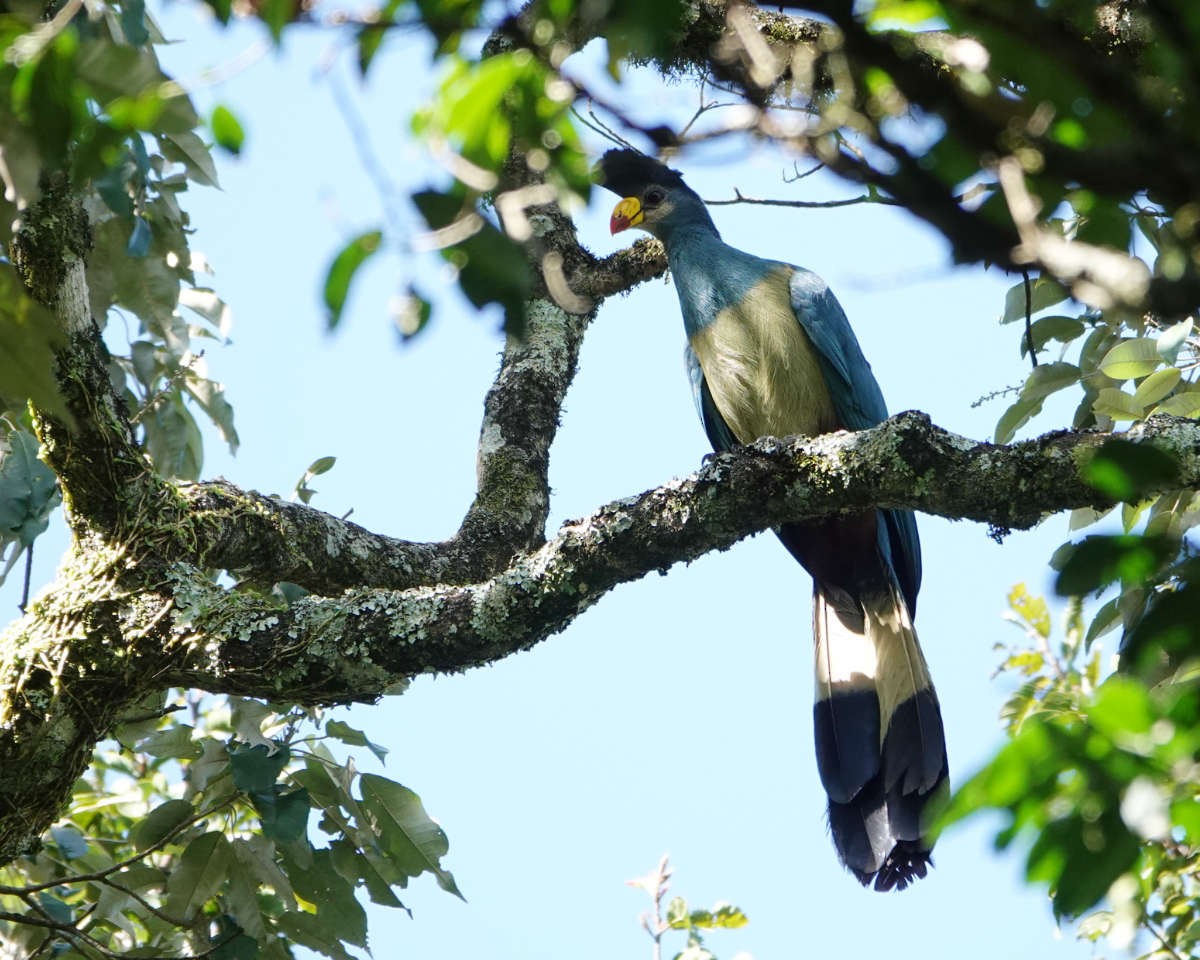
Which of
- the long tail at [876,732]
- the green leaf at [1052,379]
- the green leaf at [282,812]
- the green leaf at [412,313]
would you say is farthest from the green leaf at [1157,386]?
the green leaf at [412,313]

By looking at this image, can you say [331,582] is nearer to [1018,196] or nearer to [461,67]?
[461,67]

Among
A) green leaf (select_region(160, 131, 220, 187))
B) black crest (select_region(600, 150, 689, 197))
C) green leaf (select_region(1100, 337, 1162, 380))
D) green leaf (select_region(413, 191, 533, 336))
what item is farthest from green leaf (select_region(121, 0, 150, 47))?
black crest (select_region(600, 150, 689, 197))

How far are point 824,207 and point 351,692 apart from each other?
1.64m

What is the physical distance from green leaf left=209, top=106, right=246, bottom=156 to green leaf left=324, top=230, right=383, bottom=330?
236 mm

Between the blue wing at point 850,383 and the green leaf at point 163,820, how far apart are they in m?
2.15

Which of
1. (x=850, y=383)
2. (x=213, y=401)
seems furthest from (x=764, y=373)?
(x=213, y=401)

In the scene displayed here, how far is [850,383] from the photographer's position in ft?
13.1

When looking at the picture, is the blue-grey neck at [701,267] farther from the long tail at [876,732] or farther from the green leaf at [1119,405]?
the green leaf at [1119,405]

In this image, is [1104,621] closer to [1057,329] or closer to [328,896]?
[1057,329]

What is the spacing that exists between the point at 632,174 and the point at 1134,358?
2402mm

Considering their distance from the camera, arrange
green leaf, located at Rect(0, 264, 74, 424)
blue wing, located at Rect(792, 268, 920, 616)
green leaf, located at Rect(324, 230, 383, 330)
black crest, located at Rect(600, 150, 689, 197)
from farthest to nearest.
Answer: black crest, located at Rect(600, 150, 689, 197)
blue wing, located at Rect(792, 268, 920, 616)
green leaf, located at Rect(0, 264, 74, 424)
green leaf, located at Rect(324, 230, 383, 330)

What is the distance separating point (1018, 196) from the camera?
2.86 ft

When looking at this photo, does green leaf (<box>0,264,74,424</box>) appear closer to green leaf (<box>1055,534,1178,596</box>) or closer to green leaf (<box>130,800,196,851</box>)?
green leaf (<box>1055,534,1178,596</box>)

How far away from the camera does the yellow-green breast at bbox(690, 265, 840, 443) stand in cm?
399
